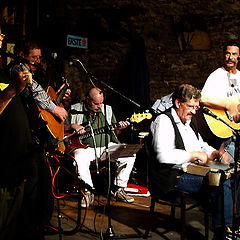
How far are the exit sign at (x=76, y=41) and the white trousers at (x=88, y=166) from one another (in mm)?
1978

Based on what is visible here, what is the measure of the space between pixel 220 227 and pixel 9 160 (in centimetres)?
176

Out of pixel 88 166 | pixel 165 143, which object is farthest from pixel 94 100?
pixel 165 143

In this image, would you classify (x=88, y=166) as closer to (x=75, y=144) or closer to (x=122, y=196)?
(x=75, y=144)

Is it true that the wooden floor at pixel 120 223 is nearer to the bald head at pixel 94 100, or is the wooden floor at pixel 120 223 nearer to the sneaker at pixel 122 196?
the sneaker at pixel 122 196

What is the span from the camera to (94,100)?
4668 mm

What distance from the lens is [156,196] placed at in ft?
10.0

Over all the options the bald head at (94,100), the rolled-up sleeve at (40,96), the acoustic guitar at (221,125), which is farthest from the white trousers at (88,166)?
the acoustic guitar at (221,125)

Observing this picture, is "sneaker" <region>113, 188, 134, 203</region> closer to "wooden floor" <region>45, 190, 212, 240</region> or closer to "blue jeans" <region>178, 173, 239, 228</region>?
"wooden floor" <region>45, 190, 212, 240</region>

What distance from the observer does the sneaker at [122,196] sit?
4.46m

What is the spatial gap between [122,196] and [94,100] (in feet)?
4.46

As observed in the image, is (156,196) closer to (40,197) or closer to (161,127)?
(161,127)

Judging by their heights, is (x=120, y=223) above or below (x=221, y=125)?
below

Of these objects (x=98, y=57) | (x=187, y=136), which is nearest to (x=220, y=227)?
(x=187, y=136)

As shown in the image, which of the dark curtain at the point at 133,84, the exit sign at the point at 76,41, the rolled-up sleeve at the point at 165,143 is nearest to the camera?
the rolled-up sleeve at the point at 165,143
